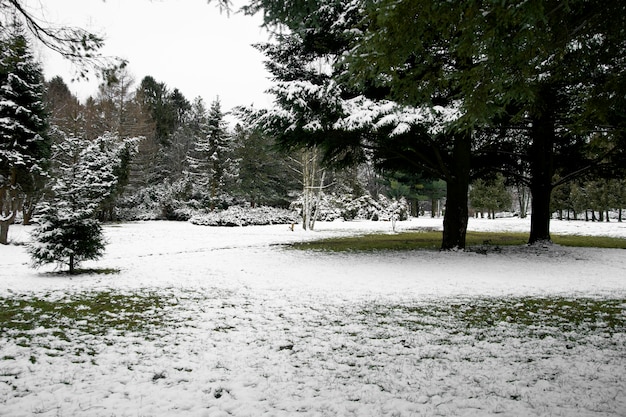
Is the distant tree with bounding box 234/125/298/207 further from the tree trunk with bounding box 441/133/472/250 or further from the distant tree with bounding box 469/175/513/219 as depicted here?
the distant tree with bounding box 469/175/513/219

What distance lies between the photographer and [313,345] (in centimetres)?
421

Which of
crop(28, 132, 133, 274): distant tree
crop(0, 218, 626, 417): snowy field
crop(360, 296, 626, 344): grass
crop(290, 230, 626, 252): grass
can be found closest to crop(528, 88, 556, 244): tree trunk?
crop(290, 230, 626, 252): grass

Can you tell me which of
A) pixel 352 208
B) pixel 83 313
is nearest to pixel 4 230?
pixel 83 313

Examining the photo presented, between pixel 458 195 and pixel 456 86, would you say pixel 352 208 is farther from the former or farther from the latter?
pixel 456 86

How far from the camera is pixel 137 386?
126 inches

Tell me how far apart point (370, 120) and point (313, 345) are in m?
7.08

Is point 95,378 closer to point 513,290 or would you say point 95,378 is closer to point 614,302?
point 513,290

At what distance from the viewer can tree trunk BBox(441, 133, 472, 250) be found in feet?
39.9

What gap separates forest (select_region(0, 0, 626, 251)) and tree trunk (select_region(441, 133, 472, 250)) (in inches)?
1.8

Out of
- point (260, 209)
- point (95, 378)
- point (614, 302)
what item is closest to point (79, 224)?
point (95, 378)

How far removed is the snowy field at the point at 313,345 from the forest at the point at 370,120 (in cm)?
287

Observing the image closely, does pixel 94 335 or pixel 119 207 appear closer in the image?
pixel 94 335

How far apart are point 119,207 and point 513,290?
31854mm

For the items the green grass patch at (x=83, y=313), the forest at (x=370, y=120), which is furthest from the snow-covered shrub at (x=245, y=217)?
the green grass patch at (x=83, y=313)
